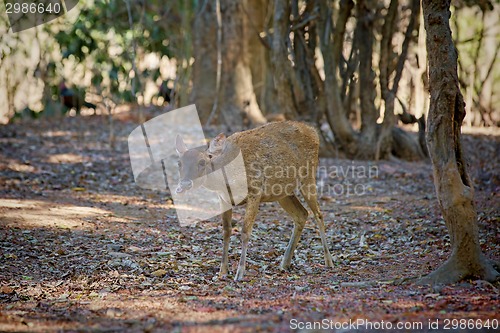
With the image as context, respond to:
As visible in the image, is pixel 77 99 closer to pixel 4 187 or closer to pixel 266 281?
pixel 4 187

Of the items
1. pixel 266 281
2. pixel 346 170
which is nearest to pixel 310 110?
pixel 346 170

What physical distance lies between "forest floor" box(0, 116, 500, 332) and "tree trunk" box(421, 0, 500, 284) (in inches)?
9.4

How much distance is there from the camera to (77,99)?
21.1 meters

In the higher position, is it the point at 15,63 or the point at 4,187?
the point at 15,63

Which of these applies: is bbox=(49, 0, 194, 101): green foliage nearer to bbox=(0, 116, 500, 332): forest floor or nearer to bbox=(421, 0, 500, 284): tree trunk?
bbox=(0, 116, 500, 332): forest floor

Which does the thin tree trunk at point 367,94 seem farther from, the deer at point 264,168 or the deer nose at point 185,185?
the deer nose at point 185,185

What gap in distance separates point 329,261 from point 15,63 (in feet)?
49.2

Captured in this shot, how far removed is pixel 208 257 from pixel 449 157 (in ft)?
11.5

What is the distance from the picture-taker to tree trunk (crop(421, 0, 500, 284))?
7.13 metres

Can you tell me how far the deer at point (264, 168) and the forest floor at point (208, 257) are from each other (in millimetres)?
547

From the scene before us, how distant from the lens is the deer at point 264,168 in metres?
7.98

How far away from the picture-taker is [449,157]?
7207 mm

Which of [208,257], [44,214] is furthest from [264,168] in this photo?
[44,214]

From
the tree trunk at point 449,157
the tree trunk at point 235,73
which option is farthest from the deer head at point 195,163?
the tree trunk at point 235,73
